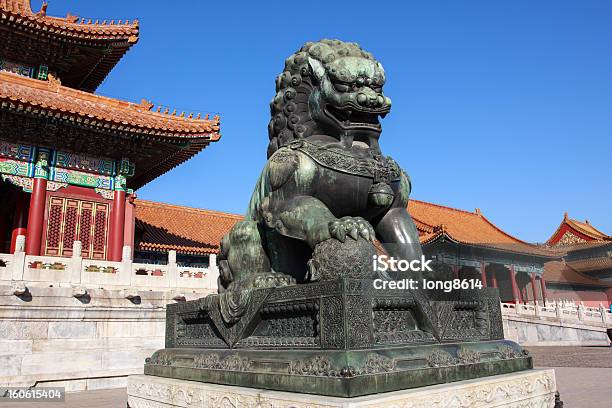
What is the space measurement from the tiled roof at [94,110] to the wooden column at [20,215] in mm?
2681

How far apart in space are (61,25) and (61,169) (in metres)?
4.59

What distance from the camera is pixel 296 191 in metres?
2.99

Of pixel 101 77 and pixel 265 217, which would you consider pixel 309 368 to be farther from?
pixel 101 77

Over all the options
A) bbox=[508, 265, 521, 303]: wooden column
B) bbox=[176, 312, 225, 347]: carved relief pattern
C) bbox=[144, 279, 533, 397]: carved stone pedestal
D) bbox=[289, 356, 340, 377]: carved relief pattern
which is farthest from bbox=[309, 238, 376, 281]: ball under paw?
bbox=[508, 265, 521, 303]: wooden column

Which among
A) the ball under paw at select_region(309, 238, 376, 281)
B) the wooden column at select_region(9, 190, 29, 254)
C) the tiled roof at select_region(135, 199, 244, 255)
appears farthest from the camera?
the tiled roof at select_region(135, 199, 244, 255)

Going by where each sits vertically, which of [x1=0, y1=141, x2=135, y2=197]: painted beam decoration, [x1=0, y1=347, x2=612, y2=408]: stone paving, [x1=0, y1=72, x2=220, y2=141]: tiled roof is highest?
[x1=0, y1=72, x2=220, y2=141]: tiled roof

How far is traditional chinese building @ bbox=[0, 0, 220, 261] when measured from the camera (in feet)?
41.0

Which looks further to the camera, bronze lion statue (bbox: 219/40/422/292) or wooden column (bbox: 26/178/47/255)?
wooden column (bbox: 26/178/47/255)

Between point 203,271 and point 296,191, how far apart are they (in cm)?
873

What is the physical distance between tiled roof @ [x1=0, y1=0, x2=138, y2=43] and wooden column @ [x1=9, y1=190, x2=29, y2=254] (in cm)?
479

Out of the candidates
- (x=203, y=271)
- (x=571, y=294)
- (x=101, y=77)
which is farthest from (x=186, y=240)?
(x=571, y=294)

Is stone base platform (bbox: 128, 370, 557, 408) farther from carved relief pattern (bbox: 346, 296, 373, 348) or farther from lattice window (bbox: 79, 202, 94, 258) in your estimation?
lattice window (bbox: 79, 202, 94, 258)

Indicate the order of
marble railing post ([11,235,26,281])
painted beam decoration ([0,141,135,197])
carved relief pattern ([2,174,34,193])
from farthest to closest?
painted beam decoration ([0,141,135,197]) → carved relief pattern ([2,174,34,193]) → marble railing post ([11,235,26,281])

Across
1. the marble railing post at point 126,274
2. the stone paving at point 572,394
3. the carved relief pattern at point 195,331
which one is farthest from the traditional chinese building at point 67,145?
the carved relief pattern at point 195,331
